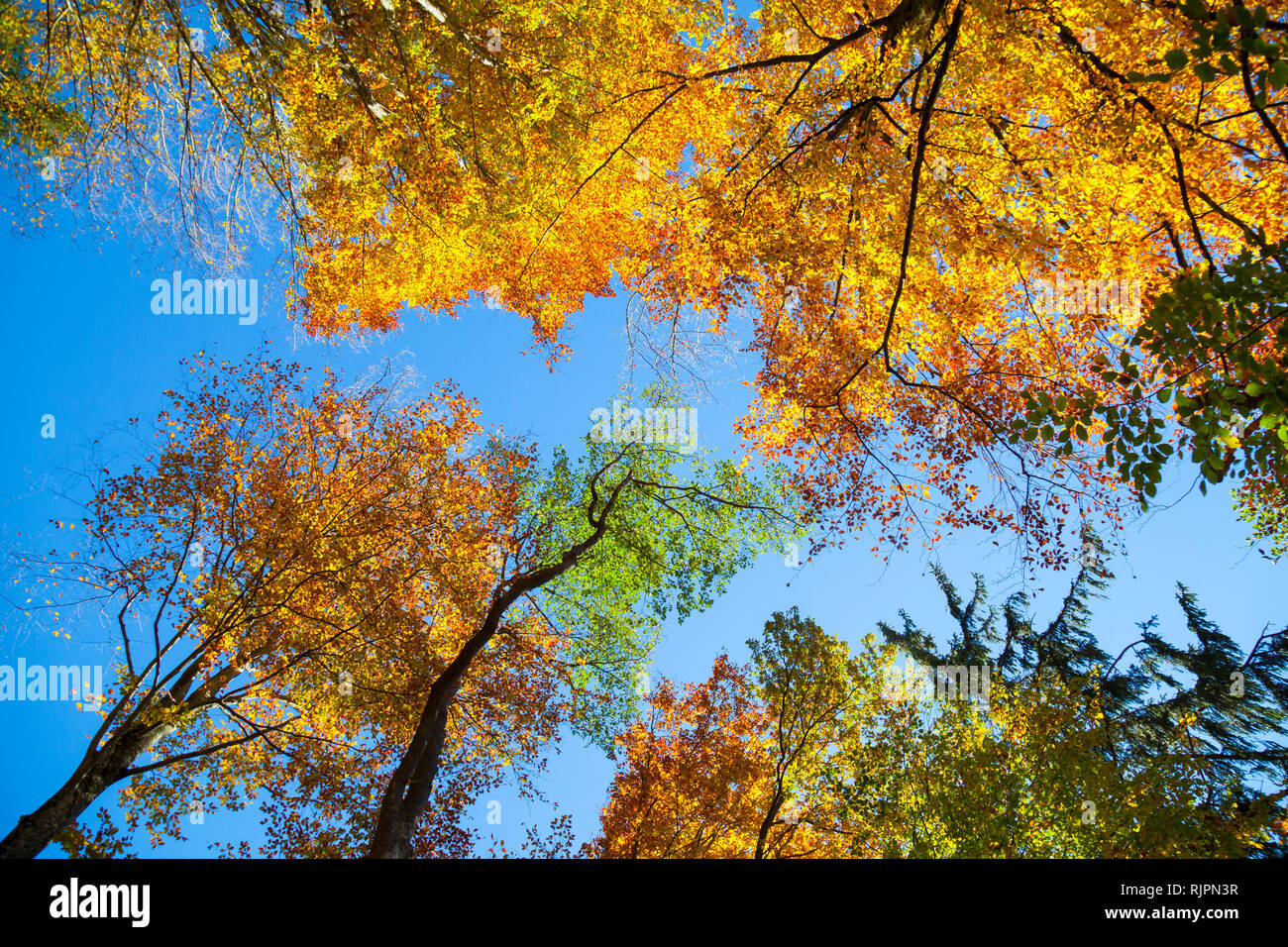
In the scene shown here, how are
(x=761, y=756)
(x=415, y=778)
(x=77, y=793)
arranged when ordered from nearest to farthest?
(x=415, y=778) < (x=77, y=793) < (x=761, y=756)

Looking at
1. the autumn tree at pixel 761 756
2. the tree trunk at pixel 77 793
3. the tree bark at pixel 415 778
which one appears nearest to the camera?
the tree bark at pixel 415 778

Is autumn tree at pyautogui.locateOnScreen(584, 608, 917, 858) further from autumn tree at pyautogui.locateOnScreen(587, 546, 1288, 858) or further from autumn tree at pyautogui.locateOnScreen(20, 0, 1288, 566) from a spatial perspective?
autumn tree at pyautogui.locateOnScreen(20, 0, 1288, 566)

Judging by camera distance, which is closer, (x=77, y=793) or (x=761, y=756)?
(x=77, y=793)

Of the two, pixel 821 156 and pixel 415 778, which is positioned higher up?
pixel 821 156

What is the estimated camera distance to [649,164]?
44.9 feet

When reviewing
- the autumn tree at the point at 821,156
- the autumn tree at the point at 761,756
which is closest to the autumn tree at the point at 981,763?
the autumn tree at the point at 761,756

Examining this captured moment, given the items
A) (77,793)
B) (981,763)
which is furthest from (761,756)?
(77,793)

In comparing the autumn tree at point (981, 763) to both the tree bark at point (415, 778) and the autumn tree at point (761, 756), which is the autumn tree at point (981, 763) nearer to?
the autumn tree at point (761, 756)

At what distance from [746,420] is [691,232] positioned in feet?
12.7

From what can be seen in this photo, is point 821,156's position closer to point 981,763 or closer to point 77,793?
point 981,763

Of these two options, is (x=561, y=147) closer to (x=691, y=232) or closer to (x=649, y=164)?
(x=649, y=164)

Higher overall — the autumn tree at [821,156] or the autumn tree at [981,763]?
the autumn tree at [821,156]

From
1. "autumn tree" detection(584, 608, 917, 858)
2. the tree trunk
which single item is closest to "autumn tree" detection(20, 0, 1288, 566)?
"autumn tree" detection(584, 608, 917, 858)
